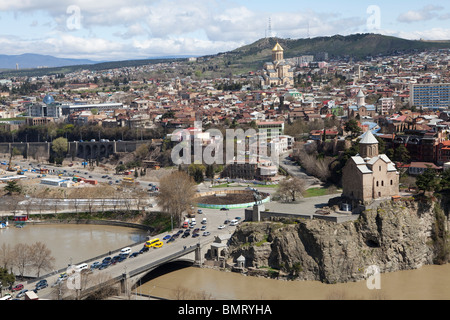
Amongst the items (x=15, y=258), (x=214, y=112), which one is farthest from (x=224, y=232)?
(x=214, y=112)

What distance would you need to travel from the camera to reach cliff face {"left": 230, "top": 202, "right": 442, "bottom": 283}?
16.8m

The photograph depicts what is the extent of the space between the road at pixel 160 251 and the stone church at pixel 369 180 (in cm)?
392

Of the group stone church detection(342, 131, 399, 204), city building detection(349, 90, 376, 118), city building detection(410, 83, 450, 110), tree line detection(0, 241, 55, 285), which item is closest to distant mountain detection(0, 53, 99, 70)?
city building detection(410, 83, 450, 110)

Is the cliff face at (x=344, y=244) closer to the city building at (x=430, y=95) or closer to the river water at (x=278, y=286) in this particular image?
the river water at (x=278, y=286)

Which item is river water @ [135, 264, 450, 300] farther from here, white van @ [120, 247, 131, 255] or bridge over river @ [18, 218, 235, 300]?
white van @ [120, 247, 131, 255]

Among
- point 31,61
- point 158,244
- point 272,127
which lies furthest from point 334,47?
point 31,61

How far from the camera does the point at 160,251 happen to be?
18.0 meters

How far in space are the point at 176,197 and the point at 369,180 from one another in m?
6.67

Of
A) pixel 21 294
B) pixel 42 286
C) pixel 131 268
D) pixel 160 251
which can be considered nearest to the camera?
pixel 21 294

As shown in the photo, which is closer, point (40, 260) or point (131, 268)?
point (131, 268)

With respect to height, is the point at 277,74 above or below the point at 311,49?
below

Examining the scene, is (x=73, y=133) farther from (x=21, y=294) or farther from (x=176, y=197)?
(x=21, y=294)

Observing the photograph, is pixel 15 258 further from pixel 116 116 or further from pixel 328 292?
pixel 116 116

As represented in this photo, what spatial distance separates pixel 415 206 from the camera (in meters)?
18.5
